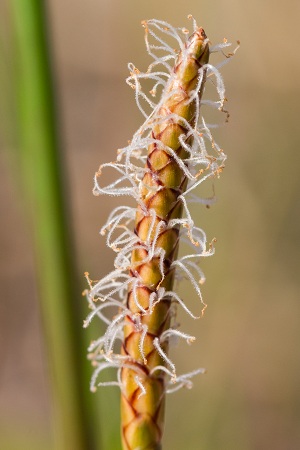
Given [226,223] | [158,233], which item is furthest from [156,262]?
[226,223]

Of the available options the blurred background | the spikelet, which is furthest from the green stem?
the blurred background

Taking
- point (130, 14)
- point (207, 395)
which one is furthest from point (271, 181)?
point (130, 14)

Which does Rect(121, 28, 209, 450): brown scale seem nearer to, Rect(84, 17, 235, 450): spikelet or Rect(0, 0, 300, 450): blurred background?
Rect(84, 17, 235, 450): spikelet

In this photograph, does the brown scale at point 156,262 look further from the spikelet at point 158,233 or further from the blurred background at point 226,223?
the blurred background at point 226,223

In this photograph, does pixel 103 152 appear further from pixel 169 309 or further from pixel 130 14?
pixel 169 309

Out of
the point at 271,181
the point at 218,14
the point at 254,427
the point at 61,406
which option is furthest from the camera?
the point at 254,427

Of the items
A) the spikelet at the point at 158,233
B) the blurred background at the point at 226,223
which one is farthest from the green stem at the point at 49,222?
the blurred background at the point at 226,223

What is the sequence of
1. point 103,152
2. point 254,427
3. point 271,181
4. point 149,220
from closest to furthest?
1. point 149,220
2. point 271,181
3. point 254,427
4. point 103,152
